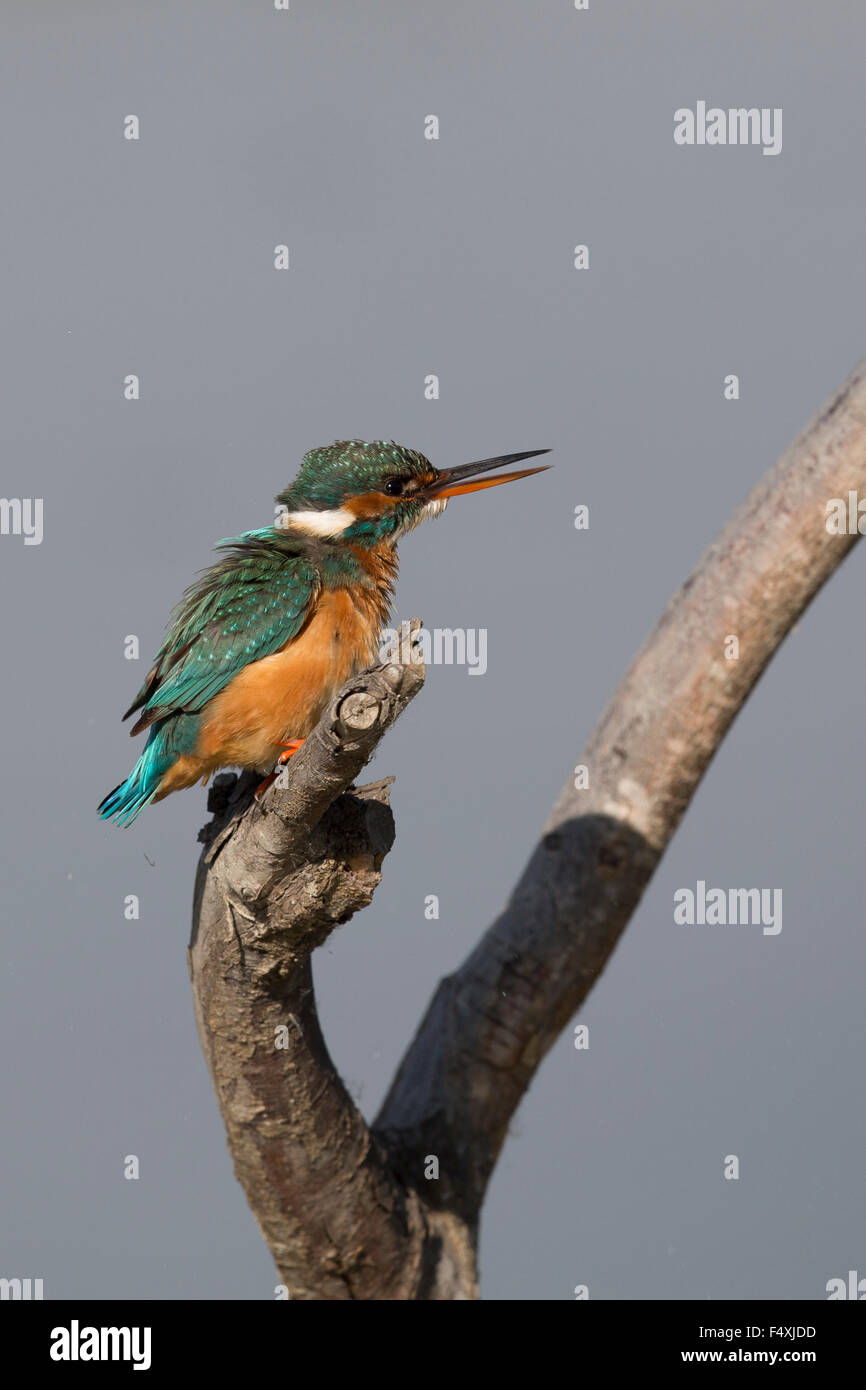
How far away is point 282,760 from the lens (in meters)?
4.45

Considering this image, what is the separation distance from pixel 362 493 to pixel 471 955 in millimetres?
1783

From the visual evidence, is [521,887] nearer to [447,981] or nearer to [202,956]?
[447,981]

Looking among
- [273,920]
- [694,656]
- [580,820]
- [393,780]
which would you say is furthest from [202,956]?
[694,656]

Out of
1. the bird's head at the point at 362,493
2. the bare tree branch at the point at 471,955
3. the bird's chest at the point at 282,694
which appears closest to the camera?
the bare tree branch at the point at 471,955

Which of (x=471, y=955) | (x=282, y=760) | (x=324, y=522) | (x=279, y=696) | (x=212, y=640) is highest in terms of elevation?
(x=324, y=522)

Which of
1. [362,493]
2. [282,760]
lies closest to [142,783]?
[282,760]

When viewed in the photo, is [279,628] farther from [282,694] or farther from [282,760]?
[282,760]

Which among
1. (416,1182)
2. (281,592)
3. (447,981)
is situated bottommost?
(416,1182)

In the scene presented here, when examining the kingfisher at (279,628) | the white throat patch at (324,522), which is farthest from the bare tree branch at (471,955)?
the white throat patch at (324,522)

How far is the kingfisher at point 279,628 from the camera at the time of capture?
4383 millimetres

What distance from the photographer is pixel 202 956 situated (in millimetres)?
4113

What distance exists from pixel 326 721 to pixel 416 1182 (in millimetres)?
2536

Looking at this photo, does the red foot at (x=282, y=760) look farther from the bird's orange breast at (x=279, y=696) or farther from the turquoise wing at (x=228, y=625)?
the turquoise wing at (x=228, y=625)
